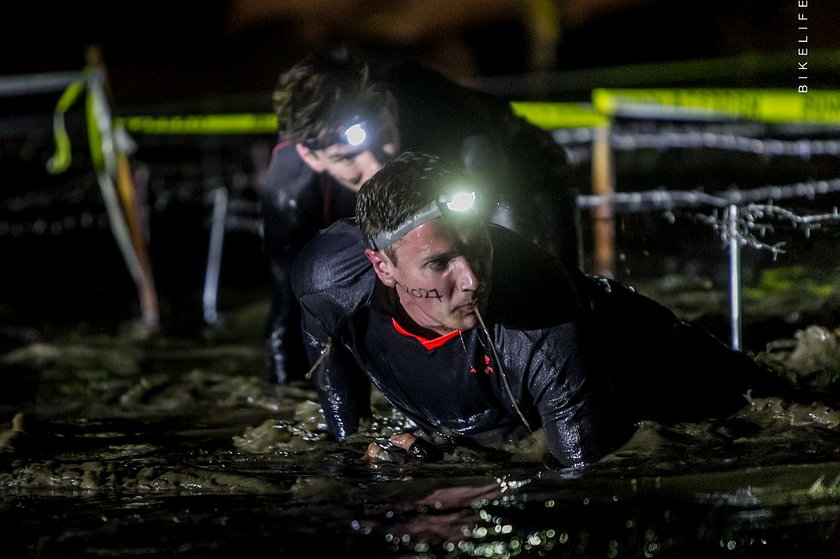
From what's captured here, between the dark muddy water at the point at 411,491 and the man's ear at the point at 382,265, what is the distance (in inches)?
26.6

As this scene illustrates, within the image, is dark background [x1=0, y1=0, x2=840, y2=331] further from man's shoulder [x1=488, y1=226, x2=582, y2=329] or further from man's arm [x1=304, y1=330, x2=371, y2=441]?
man's shoulder [x1=488, y1=226, x2=582, y2=329]

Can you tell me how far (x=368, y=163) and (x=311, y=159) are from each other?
1.29 ft

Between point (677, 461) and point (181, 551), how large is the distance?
1.63 meters

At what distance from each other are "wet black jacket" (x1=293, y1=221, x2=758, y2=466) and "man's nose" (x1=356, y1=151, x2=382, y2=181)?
1.98 ft

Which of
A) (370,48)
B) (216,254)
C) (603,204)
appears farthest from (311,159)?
(370,48)

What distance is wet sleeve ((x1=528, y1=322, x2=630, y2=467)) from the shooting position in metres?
3.38

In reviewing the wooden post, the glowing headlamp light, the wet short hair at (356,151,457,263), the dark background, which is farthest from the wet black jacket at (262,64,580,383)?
the dark background

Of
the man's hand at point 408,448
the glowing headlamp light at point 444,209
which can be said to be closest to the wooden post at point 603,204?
the man's hand at point 408,448

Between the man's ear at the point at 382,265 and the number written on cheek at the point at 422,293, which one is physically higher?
the man's ear at the point at 382,265

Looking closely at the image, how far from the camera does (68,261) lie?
9.87 metres

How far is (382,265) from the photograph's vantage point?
3455 mm

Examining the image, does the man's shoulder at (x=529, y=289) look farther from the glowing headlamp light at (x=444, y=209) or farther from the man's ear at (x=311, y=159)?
the man's ear at (x=311, y=159)

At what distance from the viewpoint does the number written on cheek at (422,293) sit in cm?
336

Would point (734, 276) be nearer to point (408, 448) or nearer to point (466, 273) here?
point (408, 448)
